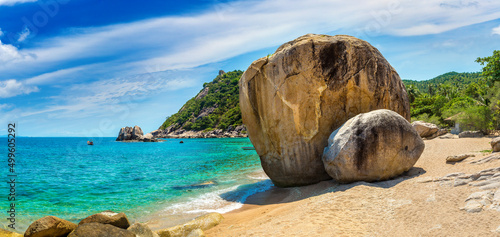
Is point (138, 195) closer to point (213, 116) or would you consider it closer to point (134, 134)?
point (134, 134)

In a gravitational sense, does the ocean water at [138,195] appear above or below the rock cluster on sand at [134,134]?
below

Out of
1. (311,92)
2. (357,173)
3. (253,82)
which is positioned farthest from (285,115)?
(357,173)

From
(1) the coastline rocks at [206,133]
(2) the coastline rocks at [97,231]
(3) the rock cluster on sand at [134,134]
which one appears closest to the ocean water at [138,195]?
(2) the coastline rocks at [97,231]

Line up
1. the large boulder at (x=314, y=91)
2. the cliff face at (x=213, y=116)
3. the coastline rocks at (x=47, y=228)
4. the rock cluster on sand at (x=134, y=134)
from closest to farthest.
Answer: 1. the coastline rocks at (x=47, y=228)
2. the large boulder at (x=314, y=91)
3. the rock cluster on sand at (x=134, y=134)
4. the cliff face at (x=213, y=116)

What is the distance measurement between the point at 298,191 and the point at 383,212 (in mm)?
5019

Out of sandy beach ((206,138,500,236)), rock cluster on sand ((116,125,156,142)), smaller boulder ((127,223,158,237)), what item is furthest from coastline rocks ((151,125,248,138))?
smaller boulder ((127,223,158,237))

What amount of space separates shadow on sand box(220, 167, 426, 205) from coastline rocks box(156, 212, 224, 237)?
3.09m

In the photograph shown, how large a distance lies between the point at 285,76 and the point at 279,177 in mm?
4927

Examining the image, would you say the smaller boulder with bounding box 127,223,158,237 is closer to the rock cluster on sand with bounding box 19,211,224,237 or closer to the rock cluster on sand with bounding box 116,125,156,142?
the rock cluster on sand with bounding box 19,211,224,237

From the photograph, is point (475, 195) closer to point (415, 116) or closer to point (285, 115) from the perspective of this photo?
point (285, 115)

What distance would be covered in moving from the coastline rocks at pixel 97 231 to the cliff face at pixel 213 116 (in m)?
94.4

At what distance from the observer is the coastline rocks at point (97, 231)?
707cm

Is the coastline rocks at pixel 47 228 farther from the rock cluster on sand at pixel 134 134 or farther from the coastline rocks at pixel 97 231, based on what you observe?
the rock cluster on sand at pixel 134 134

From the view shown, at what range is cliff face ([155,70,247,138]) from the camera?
353 ft
